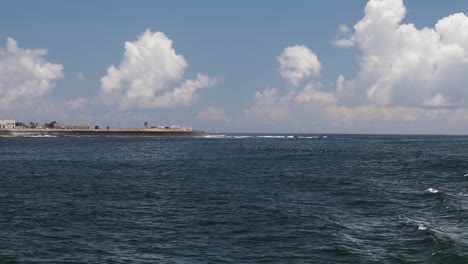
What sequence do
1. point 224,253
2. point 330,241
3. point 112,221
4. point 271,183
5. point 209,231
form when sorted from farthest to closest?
point 271,183 → point 112,221 → point 209,231 → point 330,241 → point 224,253

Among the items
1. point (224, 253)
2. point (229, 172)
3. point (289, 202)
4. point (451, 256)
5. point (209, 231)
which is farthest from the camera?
point (229, 172)

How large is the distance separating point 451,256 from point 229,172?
171 ft

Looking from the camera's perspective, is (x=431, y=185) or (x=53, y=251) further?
(x=431, y=185)

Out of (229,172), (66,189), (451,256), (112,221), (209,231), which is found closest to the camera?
(451,256)

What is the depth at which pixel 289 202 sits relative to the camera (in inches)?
1743

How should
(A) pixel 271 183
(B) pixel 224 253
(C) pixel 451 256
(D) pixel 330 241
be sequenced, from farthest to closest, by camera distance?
(A) pixel 271 183 < (D) pixel 330 241 < (B) pixel 224 253 < (C) pixel 451 256

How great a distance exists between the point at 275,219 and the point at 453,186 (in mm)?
29897

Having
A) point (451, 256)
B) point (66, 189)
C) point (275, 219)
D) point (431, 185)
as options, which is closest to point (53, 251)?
point (275, 219)

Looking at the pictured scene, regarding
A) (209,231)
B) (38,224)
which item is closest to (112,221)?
(38,224)

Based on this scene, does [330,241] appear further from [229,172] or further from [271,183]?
[229,172]

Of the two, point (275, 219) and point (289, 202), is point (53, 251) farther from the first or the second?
point (289, 202)

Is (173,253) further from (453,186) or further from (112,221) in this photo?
(453,186)

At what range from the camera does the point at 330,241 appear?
29.2 metres

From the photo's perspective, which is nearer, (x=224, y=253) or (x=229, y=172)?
(x=224, y=253)
